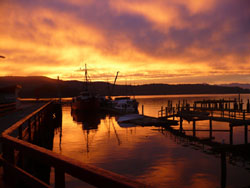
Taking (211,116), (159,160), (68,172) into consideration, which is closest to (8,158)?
(68,172)

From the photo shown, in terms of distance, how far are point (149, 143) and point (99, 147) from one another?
212 inches

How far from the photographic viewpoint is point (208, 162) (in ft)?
59.3

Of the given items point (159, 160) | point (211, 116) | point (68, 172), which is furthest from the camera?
point (211, 116)

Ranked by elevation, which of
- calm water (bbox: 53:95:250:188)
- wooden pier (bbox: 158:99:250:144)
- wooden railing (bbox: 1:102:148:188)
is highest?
wooden railing (bbox: 1:102:148:188)

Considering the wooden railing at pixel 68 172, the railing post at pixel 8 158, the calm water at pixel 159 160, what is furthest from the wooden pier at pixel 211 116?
the wooden railing at pixel 68 172

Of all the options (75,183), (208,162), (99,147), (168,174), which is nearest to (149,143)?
(99,147)

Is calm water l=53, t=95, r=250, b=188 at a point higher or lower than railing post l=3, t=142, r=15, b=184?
lower

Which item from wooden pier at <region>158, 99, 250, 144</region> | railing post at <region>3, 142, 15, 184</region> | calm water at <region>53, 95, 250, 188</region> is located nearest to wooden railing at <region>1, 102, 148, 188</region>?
railing post at <region>3, 142, 15, 184</region>

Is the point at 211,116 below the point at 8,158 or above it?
below

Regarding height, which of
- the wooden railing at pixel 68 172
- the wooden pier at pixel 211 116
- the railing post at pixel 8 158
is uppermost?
the wooden railing at pixel 68 172

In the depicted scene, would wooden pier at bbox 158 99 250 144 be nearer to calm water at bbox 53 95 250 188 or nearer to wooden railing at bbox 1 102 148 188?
calm water at bbox 53 95 250 188

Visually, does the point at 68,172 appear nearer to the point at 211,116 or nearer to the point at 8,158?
the point at 8,158

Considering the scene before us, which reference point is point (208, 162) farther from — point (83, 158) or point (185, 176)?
point (83, 158)

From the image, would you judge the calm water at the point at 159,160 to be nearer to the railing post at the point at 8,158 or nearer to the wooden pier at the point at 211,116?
the wooden pier at the point at 211,116
